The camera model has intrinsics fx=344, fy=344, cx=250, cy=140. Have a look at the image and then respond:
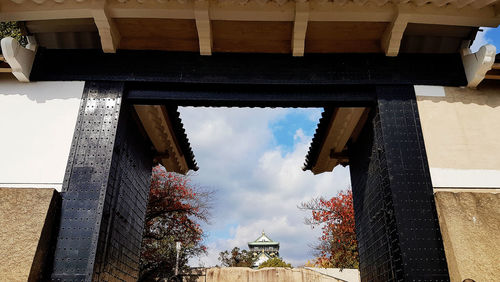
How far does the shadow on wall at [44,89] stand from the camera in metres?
4.86

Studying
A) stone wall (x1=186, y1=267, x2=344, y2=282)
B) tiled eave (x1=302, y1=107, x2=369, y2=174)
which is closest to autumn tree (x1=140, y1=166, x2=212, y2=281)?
stone wall (x1=186, y1=267, x2=344, y2=282)

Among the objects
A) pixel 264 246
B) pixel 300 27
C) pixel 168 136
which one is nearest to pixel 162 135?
pixel 168 136

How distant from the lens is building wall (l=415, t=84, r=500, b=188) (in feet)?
14.7

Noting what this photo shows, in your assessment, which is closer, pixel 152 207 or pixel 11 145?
pixel 11 145

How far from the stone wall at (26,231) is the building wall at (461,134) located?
15.6 feet

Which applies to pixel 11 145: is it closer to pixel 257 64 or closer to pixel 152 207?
pixel 257 64

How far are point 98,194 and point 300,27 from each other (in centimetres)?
344

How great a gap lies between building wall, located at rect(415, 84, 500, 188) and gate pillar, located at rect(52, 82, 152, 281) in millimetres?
4263

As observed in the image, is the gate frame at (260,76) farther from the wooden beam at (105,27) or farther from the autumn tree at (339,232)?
the autumn tree at (339,232)

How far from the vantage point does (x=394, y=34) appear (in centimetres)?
480

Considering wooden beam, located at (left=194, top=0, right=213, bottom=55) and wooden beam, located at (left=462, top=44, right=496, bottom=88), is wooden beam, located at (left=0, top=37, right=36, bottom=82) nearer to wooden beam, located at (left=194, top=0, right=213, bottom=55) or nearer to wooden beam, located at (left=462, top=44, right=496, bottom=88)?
wooden beam, located at (left=194, top=0, right=213, bottom=55)

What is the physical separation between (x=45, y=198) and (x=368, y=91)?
4.51 meters

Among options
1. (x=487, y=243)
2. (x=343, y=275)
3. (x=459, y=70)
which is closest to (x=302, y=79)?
(x=459, y=70)

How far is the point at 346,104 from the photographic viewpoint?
5113 millimetres
